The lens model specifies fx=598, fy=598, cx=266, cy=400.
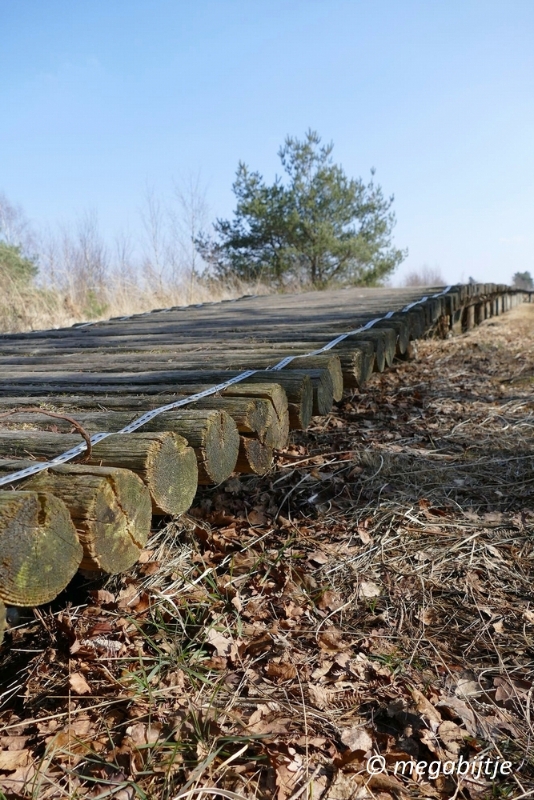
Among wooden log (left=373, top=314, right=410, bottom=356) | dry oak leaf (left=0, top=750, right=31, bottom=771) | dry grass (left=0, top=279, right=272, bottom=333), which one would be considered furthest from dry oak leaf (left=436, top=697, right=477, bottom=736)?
dry grass (left=0, top=279, right=272, bottom=333)

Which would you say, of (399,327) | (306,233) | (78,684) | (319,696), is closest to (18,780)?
(78,684)

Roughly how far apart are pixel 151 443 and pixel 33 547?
509 millimetres

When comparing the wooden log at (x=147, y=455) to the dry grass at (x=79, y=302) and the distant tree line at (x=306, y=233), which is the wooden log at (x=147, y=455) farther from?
the distant tree line at (x=306, y=233)

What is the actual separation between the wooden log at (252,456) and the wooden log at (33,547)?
2.99ft

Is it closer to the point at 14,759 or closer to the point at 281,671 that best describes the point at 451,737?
the point at 281,671

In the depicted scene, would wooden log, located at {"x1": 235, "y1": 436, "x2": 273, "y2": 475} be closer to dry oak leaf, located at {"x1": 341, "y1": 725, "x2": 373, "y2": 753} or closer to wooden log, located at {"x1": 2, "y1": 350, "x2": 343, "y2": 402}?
wooden log, located at {"x1": 2, "y1": 350, "x2": 343, "y2": 402}

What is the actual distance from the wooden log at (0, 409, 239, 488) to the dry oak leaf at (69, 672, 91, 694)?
2.17 ft

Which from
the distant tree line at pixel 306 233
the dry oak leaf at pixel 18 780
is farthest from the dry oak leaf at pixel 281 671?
the distant tree line at pixel 306 233

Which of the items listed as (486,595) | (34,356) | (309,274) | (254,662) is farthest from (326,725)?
(309,274)

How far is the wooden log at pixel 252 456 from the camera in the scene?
2.26m

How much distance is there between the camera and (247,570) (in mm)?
2586

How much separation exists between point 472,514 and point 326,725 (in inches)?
58.1

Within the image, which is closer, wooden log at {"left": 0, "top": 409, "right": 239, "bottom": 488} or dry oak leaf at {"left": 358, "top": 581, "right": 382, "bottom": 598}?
wooden log at {"left": 0, "top": 409, "right": 239, "bottom": 488}

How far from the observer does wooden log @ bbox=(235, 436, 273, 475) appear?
2260 mm
